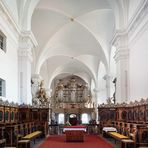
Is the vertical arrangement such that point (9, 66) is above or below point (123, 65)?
below

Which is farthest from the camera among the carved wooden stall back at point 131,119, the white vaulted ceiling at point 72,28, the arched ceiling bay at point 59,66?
the arched ceiling bay at point 59,66

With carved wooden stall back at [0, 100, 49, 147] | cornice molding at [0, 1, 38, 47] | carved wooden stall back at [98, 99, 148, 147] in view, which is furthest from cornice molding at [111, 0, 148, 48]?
carved wooden stall back at [0, 100, 49, 147]

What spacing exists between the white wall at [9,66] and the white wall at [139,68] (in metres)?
5.83

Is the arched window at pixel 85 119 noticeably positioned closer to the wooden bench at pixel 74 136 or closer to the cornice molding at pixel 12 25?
the cornice molding at pixel 12 25

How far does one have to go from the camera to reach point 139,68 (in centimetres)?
1325

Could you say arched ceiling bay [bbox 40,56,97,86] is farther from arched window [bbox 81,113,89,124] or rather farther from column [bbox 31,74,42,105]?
arched window [bbox 81,113,89,124]

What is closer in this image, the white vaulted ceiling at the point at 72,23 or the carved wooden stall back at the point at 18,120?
the carved wooden stall back at the point at 18,120

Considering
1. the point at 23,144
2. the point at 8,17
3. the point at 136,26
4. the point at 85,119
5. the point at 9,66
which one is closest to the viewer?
the point at 23,144

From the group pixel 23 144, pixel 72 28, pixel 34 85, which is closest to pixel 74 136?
pixel 23 144

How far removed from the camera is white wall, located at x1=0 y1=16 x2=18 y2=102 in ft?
41.1

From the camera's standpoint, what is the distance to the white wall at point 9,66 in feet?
41.1

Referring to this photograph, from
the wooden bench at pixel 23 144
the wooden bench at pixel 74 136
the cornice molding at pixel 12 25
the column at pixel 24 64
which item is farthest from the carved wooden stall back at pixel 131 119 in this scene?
the cornice molding at pixel 12 25

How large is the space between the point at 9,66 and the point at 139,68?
233 inches

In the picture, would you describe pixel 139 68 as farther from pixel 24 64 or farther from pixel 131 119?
pixel 24 64
